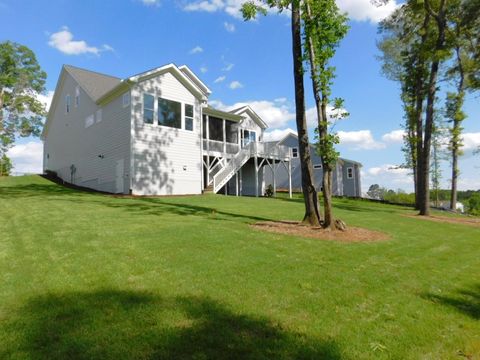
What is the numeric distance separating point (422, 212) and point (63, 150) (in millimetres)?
23325

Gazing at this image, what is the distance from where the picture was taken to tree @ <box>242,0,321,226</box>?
31.1 feet

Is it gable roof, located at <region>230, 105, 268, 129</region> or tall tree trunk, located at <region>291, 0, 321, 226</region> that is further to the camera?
gable roof, located at <region>230, 105, 268, 129</region>

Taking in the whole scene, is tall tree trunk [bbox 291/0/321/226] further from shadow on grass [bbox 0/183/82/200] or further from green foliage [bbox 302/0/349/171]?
shadow on grass [bbox 0/183/82/200]

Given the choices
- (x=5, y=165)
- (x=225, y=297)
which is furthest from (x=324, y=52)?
(x=5, y=165)

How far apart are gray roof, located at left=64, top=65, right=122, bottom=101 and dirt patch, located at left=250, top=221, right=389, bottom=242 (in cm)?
1537

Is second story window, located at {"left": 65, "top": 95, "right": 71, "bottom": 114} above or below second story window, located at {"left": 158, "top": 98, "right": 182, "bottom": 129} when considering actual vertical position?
above

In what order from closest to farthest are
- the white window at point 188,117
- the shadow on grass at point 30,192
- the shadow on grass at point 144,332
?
the shadow on grass at point 144,332
the shadow on grass at point 30,192
the white window at point 188,117

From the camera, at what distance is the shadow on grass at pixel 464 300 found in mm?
4227

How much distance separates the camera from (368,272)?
17.9 ft

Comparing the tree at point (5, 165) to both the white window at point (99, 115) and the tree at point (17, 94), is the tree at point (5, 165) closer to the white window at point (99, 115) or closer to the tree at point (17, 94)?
the tree at point (17, 94)

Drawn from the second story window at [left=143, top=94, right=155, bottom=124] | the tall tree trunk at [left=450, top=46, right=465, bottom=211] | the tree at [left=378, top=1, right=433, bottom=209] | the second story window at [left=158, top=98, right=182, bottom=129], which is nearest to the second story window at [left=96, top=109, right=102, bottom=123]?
the second story window at [left=143, top=94, right=155, bottom=124]

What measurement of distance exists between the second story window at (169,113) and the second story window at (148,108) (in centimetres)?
42

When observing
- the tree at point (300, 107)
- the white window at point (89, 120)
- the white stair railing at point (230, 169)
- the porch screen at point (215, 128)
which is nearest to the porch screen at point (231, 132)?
the porch screen at point (215, 128)

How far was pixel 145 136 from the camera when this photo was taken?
17.2 m
